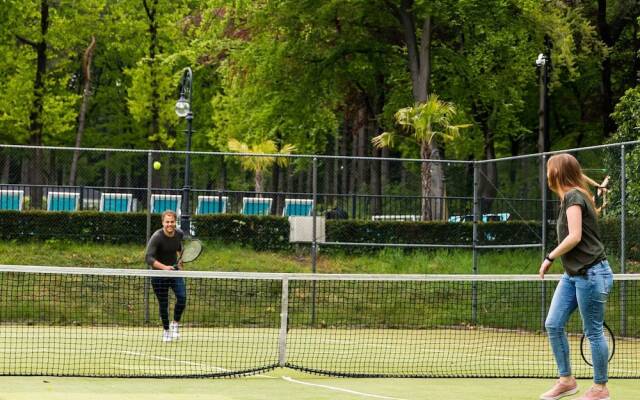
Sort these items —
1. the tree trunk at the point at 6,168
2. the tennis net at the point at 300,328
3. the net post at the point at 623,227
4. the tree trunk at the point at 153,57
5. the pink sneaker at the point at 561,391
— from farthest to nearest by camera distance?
the tree trunk at the point at 153,57
the tree trunk at the point at 6,168
the net post at the point at 623,227
the tennis net at the point at 300,328
the pink sneaker at the point at 561,391

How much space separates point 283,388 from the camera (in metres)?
10.0

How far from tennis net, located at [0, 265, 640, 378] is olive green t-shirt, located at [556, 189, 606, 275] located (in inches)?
59.4

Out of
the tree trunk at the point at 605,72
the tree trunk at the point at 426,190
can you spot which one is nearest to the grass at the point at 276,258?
the tree trunk at the point at 426,190

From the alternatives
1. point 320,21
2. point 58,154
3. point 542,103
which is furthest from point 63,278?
point 542,103

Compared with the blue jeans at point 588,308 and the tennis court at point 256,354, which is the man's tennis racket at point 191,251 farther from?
the blue jeans at point 588,308

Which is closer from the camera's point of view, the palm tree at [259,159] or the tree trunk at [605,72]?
the palm tree at [259,159]

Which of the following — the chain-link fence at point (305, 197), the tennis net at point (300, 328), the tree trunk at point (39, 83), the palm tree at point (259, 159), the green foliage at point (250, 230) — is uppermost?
the tree trunk at point (39, 83)

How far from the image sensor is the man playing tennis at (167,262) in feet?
48.4

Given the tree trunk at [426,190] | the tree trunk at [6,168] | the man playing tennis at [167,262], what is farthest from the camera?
the tree trunk at [426,190]

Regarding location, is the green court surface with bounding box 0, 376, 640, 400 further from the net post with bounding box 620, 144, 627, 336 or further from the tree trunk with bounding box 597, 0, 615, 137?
the tree trunk with bounding box 597, 0, 615, 137

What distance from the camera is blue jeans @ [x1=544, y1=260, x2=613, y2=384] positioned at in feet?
28.1

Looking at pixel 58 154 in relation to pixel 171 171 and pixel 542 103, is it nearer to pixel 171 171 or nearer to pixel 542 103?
pixel 171 171

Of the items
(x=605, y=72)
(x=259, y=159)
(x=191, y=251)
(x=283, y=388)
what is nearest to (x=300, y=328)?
(x=191, y=251)

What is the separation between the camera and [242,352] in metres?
13.8
